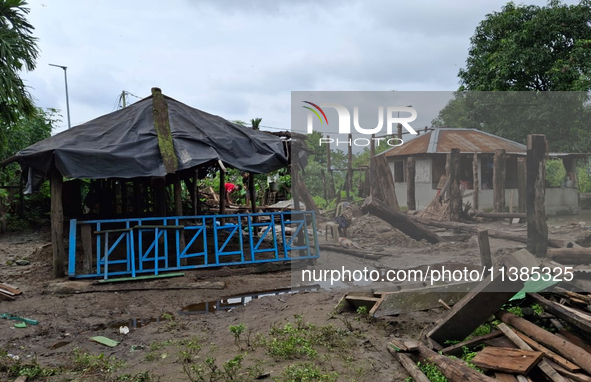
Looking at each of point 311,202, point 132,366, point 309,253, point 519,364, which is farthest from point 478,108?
point 132,366

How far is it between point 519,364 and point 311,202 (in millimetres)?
5773

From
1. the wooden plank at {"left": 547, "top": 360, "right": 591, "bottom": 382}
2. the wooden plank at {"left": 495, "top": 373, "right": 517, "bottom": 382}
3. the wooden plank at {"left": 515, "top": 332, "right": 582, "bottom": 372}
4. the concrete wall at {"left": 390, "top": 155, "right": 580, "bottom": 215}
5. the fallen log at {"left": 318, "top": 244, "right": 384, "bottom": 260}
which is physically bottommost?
the wooden plank at {"left": 495, "top": 373, "right": 517, "bottom": 382}

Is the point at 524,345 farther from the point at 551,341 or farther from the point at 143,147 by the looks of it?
the point at 143,147

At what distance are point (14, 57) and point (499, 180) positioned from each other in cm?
1200

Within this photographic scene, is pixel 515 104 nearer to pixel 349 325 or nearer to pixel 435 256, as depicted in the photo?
pixel 435 256

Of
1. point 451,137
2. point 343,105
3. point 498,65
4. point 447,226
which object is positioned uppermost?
point 498,65

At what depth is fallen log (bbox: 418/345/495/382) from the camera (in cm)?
384

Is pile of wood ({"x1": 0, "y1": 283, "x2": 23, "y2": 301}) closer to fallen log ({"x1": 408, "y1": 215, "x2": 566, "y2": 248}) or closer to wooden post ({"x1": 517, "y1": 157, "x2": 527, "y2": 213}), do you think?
fallen log ({"x1": 408, "y1": 215, "x2": 566, "y2": 248})

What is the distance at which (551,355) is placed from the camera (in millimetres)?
4219

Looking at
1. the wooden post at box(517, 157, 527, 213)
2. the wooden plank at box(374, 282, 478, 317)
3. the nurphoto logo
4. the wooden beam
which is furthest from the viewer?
the wooden beam

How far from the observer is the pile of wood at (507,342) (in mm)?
4010

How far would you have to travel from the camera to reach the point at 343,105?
24.1 feet

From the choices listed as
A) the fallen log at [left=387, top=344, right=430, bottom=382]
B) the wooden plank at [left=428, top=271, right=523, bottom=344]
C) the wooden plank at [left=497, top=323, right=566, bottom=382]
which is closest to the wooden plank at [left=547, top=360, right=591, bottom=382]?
the wooden plank at [left=497, top=323, right=566, bottom=382]

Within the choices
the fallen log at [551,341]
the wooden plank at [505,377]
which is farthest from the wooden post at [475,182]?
the wooden plank at [505,377]
